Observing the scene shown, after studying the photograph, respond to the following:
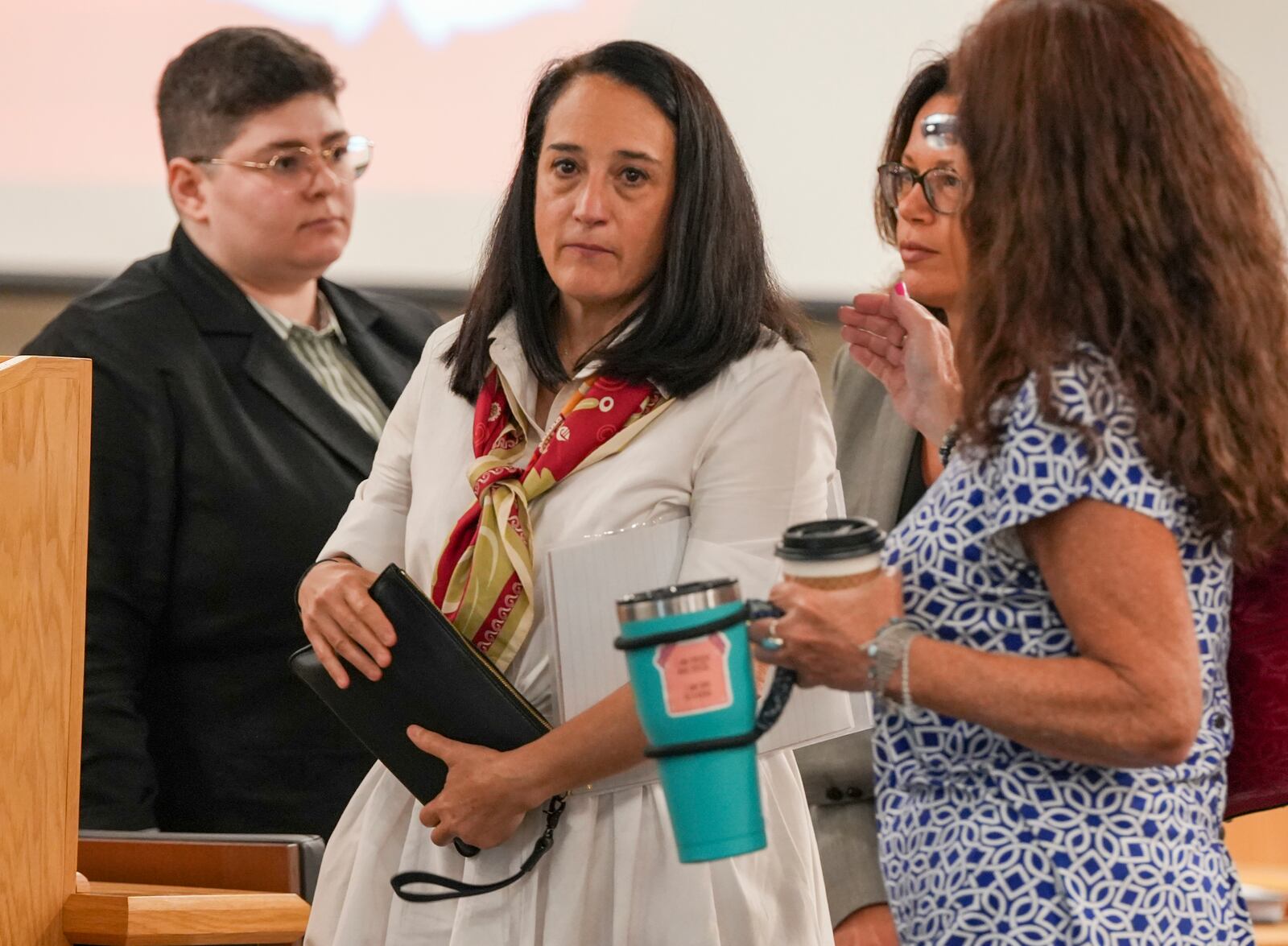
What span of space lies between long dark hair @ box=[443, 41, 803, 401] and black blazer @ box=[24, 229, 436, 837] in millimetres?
686

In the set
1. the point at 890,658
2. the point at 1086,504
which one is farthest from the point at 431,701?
the point at 1086,504

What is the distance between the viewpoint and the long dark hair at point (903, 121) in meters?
2.20

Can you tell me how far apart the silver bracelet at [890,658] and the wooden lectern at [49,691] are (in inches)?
31.0

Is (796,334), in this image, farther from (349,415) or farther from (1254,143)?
(349,415)

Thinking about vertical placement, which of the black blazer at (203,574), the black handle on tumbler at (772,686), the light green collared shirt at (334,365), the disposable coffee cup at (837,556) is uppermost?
the disposable coffee cup at (837,556)

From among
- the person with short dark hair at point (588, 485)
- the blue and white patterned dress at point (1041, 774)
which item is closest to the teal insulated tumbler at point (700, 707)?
the blue and white patterned dress at point (1041, 774)

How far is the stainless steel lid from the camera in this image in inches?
48.9

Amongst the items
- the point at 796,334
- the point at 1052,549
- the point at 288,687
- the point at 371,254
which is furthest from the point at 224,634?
the point at 1052,549

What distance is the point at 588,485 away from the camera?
187cm

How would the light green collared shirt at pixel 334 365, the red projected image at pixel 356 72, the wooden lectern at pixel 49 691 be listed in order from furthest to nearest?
the red projected image at pixel 356 72 < the light green collared shirt at pixel 334 365 < the wooden lectern at pixel 49 691

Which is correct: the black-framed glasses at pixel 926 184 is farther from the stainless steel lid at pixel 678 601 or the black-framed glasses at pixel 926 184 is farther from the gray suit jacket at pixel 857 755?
the stainless steel lid at pixel 678 601

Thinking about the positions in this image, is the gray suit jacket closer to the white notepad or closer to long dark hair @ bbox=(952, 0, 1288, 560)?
the white notepad

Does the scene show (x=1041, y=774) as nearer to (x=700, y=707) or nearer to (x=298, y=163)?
(x=700, y=707)

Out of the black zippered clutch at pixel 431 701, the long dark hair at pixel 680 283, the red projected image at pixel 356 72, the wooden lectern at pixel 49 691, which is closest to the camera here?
the wooden lectern at pixel 49 691
